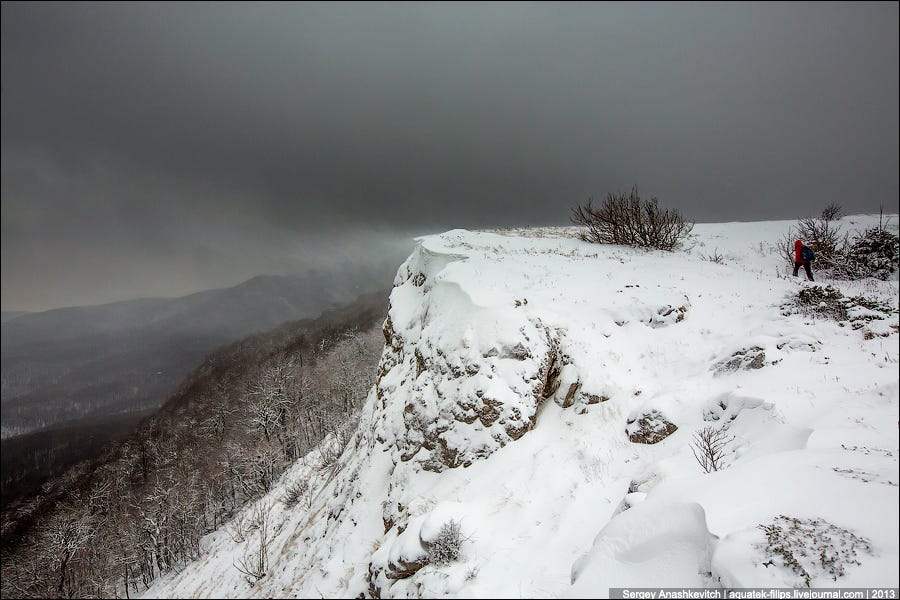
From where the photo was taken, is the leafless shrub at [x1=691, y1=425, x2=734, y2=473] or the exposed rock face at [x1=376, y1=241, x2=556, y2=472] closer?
the leafless shrub at [x1=691, y1=425, x2=734, y2=473]

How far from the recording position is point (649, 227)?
69.7 feet

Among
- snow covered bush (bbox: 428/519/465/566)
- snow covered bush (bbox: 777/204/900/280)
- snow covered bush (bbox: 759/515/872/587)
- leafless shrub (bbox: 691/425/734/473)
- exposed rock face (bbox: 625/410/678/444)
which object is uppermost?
snow covered bush (bbox: 777/204/900/280)

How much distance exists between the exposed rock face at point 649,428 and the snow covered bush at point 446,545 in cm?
425

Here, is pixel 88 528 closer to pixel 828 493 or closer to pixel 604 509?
pixel 604 509

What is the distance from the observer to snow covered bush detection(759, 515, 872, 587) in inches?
116

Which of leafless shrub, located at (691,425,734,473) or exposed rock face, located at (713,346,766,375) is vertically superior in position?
exposed rock face, located at (713,346,766,375)

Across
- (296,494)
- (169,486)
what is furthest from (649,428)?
(169,486)

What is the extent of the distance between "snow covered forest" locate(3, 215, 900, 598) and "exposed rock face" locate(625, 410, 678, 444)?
4 centimetres

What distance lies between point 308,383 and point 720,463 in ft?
217

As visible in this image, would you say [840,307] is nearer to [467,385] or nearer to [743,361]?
[743,361]

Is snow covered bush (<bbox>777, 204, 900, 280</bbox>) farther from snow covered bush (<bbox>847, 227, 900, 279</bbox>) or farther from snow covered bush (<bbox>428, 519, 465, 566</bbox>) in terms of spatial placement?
snow covered bush (<bbox>428, 519, 465, 566</bbox>)

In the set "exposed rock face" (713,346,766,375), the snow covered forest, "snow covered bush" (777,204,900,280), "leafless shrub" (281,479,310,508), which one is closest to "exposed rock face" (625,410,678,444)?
the snow covered forest

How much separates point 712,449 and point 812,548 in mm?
3061

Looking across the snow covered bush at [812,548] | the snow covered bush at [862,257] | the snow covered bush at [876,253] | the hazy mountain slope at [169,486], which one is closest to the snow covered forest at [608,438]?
the snow covered bush at [812,548]
